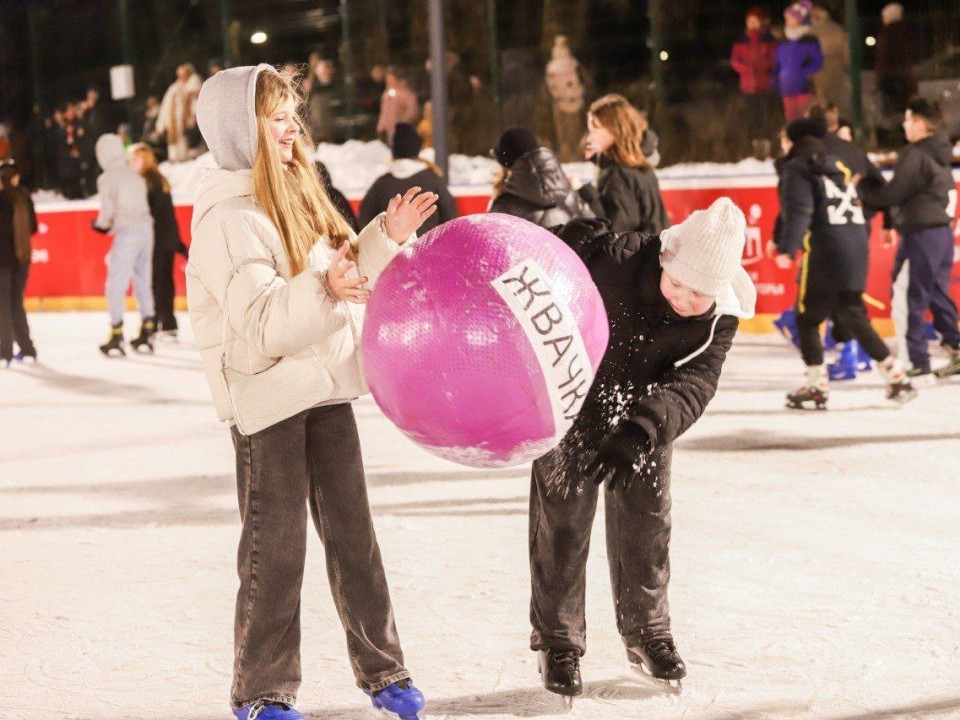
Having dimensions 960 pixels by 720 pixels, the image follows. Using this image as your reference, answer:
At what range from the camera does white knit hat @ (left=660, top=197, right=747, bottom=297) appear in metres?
3.30

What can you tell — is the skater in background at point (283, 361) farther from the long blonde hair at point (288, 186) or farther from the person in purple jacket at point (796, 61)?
the person in purple jacket at point (796, 61)

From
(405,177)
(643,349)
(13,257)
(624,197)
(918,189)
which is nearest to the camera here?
(643,349)

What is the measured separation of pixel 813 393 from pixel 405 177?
103 inches

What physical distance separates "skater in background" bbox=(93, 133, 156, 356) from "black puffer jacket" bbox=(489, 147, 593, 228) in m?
6.06

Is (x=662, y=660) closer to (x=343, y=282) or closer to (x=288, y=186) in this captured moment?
(x=343, y=282)

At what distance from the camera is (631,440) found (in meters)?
3.39

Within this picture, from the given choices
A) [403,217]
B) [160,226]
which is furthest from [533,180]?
[160,226]

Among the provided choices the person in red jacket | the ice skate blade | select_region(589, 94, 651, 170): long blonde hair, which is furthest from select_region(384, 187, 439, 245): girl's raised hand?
the person in red jacket

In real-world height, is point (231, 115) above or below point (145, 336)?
above

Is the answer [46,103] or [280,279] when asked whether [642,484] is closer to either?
[280,279]

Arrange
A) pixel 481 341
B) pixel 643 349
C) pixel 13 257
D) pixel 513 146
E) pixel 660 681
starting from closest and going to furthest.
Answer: pixel 481 341
pixel 643 349
pixel 660 681
pixel 513 146
pixel 13 257

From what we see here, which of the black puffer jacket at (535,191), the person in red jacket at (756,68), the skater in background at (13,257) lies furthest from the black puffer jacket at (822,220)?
the skater in background at (13,257)

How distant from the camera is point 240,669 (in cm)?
336

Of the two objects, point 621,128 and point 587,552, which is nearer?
point 587,552
